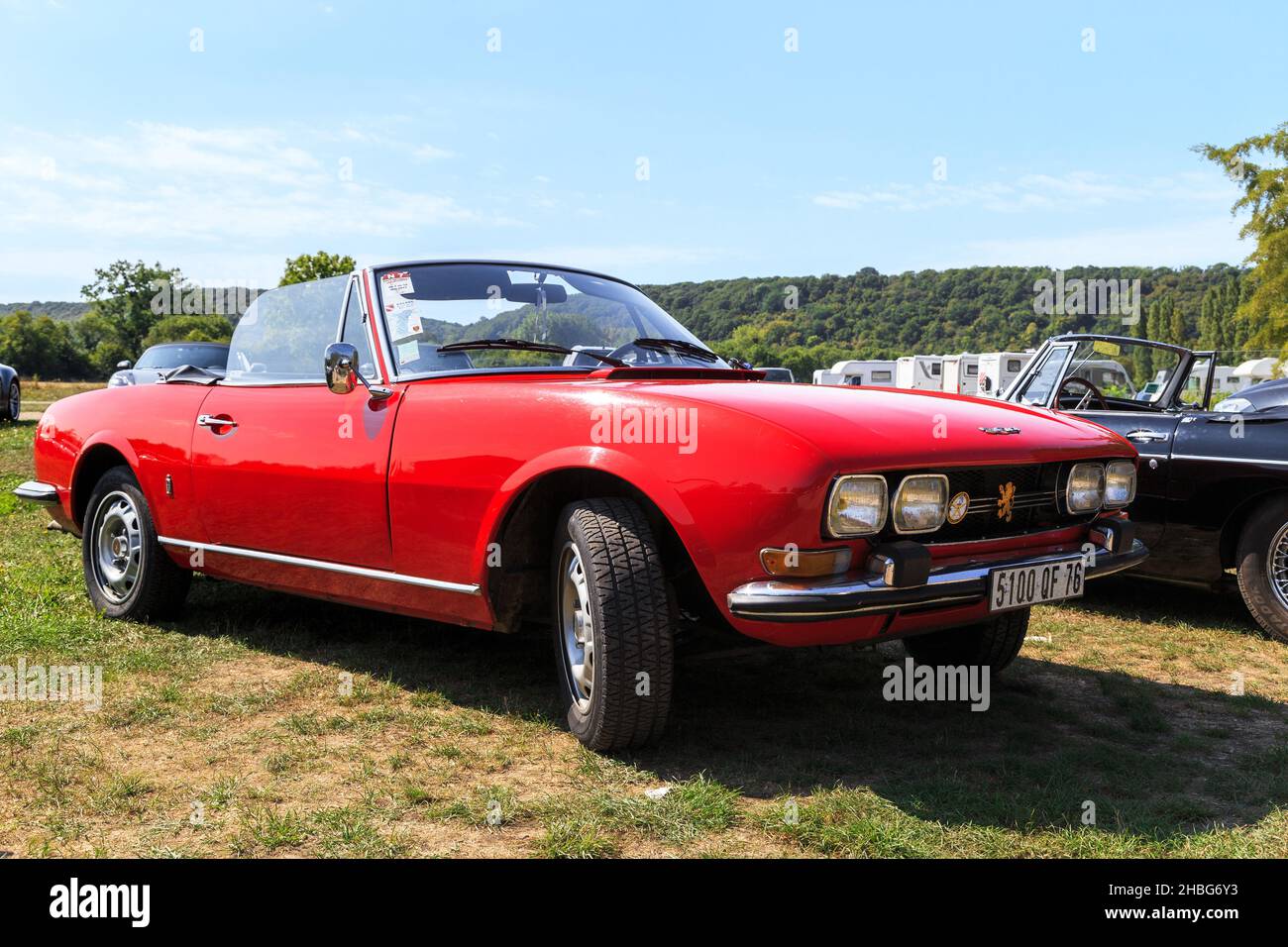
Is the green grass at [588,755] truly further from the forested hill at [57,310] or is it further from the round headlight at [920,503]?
the forested hill at [57,310]

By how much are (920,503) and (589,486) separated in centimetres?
107

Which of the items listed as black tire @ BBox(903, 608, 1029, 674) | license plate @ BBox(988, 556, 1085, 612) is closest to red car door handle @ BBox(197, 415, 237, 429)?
black tire @ BBox(903, 608, 1029, 674)

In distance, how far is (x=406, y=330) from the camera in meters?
4.24

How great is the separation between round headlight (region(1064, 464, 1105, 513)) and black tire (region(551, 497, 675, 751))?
1.42 m

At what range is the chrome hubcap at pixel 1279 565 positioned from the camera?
207 inches

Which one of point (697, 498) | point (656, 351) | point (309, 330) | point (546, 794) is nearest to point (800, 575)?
point (697, 498)

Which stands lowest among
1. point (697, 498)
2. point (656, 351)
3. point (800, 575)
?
point (800, 575)

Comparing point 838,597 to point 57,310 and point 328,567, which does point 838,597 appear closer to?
point 328,567

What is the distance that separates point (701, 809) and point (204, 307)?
8193 millimetres

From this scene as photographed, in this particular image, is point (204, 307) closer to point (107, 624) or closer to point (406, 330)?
point (107, 624)

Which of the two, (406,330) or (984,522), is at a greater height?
(406,330)

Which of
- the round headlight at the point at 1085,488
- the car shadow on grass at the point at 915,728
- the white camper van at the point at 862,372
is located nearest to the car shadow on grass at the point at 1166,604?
the car shadow on grass at the point at 915,728

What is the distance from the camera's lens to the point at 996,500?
11.2 feet
